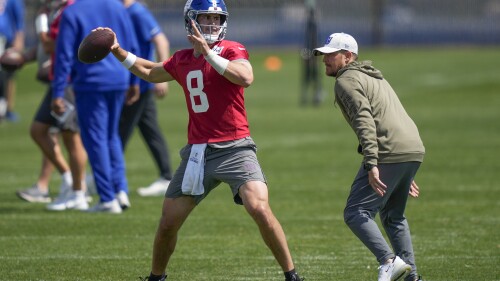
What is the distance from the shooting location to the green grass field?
26.7 feet

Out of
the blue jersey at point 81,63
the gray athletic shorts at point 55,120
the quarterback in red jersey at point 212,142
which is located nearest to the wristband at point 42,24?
the gray athletic shorts at point 55,120

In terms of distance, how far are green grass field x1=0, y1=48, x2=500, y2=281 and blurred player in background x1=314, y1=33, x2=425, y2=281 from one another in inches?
31.6

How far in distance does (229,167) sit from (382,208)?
1.09 m

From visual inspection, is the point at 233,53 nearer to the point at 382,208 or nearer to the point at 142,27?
the point at 382,208

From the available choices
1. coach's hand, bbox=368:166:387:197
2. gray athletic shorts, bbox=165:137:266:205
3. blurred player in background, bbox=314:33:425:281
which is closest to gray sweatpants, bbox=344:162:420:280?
blurred player in background, bbox=314:33:425:281

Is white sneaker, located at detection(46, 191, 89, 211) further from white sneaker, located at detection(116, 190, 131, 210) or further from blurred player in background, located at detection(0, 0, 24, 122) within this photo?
blurred player in background, located at detection(0, 0, 24, 122)

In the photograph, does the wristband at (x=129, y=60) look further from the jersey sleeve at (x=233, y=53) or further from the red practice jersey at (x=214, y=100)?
the jersey sleeve at (x=233, y=53)

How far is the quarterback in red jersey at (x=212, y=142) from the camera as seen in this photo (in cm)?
704

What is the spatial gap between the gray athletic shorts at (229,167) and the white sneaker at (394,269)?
972 millimetres

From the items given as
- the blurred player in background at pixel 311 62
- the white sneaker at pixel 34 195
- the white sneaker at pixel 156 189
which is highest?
the white sneaker at pixel 34 195

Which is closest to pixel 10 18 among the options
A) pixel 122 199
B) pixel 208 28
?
pixel 122 199

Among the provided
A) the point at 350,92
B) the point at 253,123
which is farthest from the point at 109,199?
the point at 253,123

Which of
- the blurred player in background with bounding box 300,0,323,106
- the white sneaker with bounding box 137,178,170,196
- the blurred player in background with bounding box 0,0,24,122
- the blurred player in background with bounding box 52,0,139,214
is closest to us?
the blurred player in background with bounding box 52,0,139,214

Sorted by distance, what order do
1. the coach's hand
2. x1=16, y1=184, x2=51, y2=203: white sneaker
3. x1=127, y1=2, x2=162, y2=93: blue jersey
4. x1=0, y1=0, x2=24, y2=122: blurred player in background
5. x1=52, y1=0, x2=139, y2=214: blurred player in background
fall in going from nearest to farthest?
the coach's hand → x1=52, y1=0, x2=139, y2=214: blurred player in background → x1=16, y1=184, x2=51, y2=203: white sneaker → x1=127, y1=2, x2=162, y2=93: blue jersey → x1=0, y1=0, x2=24, y2=122: blurred player in background
